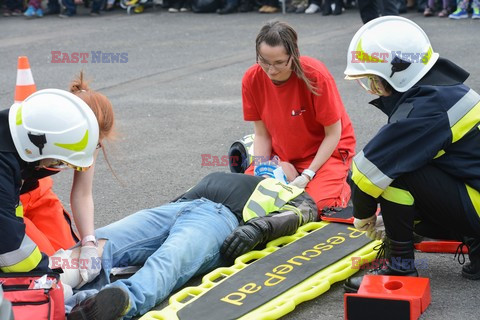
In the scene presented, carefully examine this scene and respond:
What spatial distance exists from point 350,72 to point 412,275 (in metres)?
0.99

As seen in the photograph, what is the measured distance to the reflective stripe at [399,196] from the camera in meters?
3.75

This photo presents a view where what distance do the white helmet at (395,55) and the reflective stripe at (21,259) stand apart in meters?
1.66

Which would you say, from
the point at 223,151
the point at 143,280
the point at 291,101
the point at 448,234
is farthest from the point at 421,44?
the point at 223,151

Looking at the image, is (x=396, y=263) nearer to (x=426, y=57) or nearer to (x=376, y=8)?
(x=426, y=57)

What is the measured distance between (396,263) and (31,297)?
5.40 feet

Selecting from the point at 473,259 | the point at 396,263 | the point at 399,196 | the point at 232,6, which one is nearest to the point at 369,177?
the point at 399,196

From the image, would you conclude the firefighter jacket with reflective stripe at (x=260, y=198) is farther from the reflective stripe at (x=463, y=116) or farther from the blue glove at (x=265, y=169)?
the reflective stripe at (x=463, y=116)

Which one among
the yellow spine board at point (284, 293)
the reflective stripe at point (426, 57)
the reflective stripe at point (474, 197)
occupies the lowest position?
the yellow spine board at point (284, 293)

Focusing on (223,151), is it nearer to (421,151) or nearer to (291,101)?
(291,101)

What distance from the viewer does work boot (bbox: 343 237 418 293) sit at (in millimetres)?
3840

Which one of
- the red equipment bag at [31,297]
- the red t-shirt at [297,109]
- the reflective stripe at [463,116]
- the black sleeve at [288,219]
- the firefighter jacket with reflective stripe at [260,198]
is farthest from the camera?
the red t-shirt at [297,109]

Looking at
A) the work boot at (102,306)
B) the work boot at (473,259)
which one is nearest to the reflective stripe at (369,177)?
the work boot at (473,259)

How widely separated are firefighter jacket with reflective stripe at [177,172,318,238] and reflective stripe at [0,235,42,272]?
1277 mm

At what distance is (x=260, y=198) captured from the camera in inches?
179
